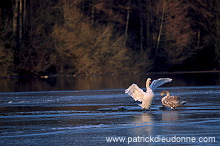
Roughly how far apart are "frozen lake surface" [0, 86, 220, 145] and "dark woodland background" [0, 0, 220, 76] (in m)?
23.6

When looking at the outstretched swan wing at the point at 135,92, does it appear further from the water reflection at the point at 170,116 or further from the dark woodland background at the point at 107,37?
the dark woodland background at the point at 107,37

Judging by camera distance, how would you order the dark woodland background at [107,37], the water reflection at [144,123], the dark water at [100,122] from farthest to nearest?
1. the dark woodland background at [107,37]
2. the water reflection at [144,123]
3. the dark water at [100,122]

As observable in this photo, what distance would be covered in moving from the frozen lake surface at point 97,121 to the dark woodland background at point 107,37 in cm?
2363

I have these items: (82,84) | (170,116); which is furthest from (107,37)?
(170,116)

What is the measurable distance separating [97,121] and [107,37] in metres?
33.1

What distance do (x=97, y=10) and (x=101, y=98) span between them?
34724mm

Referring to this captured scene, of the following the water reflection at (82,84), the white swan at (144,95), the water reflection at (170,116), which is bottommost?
the water reflection at (82,84)

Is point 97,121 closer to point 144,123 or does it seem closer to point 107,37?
point 144,123

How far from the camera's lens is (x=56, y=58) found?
44469mm

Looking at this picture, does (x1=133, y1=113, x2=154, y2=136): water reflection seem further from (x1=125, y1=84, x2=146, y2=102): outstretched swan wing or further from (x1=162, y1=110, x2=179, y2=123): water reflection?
(x1=125, y1=84, x2=146, y2=102): outstretched swan wing

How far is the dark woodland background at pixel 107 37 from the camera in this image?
43.2 metres

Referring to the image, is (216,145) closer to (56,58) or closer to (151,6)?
(56,58)

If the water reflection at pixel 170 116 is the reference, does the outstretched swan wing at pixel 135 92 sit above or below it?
above

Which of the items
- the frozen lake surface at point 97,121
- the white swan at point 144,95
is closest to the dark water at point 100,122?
the frozen lake surface at point 97,121
